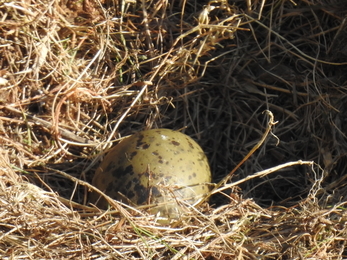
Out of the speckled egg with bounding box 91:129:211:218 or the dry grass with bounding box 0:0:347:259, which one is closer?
the speckled egg with bounding box 91:129:211:218

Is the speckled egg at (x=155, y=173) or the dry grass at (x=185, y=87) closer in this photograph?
the speckled egg at (x=155, y=173)

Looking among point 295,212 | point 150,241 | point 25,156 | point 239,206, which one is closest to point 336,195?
point 295,212

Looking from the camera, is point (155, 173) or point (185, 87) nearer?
point (155, 173)

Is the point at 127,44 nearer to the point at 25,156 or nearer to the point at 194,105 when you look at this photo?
the point at 194,105

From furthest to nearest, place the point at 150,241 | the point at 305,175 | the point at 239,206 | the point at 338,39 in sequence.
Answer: the point at 338,39
the point at 305,175
the point at 239,206
the point at 150,241
